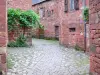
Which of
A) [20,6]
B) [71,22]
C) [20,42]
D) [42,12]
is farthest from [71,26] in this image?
[42,12]

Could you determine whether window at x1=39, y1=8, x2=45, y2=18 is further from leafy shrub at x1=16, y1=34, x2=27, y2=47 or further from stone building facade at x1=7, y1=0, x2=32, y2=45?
leafy shrub at x1=16, y1=34, x2=27, y2=47

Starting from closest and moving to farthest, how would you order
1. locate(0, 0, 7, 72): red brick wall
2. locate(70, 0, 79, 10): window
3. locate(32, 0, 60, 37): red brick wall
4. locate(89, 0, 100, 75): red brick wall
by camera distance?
locate(0, 0, 7, 72): red brick wall, locate(89, 0, 100, 75): red brick wall, locate(70, 0, 79, 10): window, locate(32, 0, 60, 37): red brick wall

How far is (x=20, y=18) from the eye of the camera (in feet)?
50.4

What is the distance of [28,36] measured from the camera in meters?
16.1

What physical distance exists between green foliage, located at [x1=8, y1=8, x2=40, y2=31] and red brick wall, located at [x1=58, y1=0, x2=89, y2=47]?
219cm

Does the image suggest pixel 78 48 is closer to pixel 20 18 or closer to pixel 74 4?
pixel 74 4

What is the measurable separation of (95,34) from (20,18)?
9.79m

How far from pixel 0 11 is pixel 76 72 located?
311cm

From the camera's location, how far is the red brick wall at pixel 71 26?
14.5m

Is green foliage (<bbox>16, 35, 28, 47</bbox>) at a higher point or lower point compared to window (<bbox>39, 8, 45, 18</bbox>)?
lower

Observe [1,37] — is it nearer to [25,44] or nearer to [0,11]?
[0,11]

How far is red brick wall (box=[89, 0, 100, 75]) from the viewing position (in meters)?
5.83

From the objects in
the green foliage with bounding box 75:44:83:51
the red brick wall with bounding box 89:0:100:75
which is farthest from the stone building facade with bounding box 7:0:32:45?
the red brick wall with bounding box 89:0:100:75

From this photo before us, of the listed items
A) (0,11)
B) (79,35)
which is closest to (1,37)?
(0,11)
